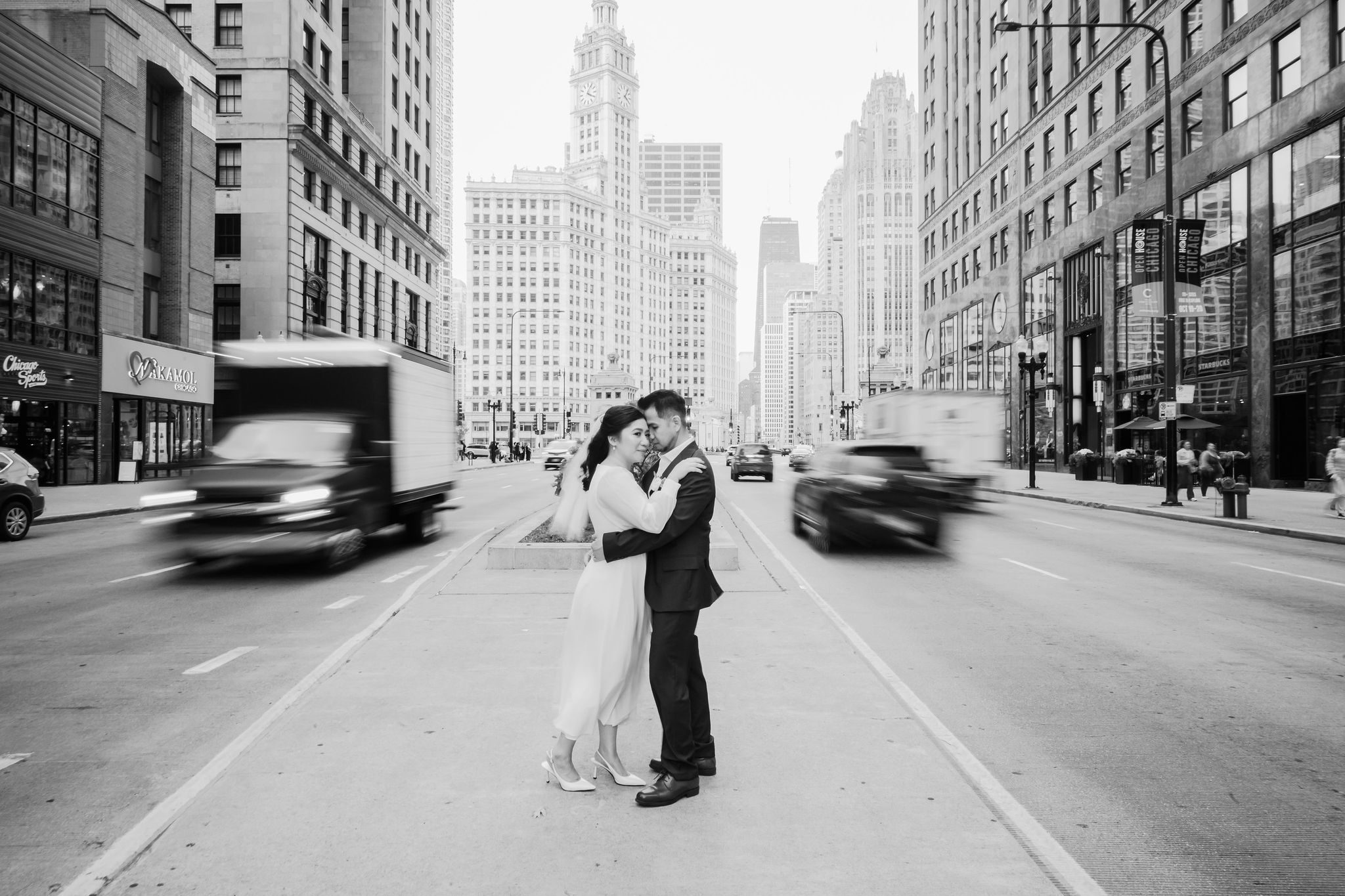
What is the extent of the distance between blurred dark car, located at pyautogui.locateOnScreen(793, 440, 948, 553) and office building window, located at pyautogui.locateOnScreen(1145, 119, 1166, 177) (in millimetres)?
28422

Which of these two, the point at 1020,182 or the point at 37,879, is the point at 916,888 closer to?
the point at 37,879

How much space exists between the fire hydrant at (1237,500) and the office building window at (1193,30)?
2120 cm

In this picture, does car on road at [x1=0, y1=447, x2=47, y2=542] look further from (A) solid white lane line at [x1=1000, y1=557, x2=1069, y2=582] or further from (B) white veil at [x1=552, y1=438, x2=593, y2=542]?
(A) solid white lane line at [x1=1000, y1=557, x2=1069, y2=582]

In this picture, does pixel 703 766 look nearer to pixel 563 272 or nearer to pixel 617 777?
pixel 617 777

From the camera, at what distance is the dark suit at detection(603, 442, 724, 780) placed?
13.2 feet

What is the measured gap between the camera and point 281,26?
44.3 m

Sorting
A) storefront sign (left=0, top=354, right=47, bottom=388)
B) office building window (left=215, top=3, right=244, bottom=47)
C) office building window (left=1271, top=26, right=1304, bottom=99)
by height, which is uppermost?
office building window (left=215, top=3, right=244, bottom=47)

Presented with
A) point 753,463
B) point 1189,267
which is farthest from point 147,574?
point 753,463

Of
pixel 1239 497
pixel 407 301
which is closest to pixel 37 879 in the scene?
pixel 1239 497

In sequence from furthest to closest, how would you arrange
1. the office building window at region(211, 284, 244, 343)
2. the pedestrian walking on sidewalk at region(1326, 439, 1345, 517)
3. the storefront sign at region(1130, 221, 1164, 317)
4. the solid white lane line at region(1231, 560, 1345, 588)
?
1. the office building window at region(211, 284, 244, 343)
2. the storefront sign at region(1130, 221, 1164, 317)
3. the pedestrian walking on sidewalk at region(1326, 439, 1345, 517)
4. the solid white lane line at region(1231, 560, 1345, 588)

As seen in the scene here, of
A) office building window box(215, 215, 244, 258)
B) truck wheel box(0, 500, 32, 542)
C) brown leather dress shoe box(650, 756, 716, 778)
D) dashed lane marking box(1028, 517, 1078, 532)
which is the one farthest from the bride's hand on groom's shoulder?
office building window box(215, 215, 244, 258)

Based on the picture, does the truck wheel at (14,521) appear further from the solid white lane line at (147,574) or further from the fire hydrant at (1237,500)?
the fire hydrant at (1237,500)

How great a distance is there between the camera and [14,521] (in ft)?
49.0

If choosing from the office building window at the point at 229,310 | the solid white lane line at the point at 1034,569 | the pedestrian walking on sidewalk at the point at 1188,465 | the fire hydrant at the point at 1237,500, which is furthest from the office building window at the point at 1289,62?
the office building window at the point at 229,310
